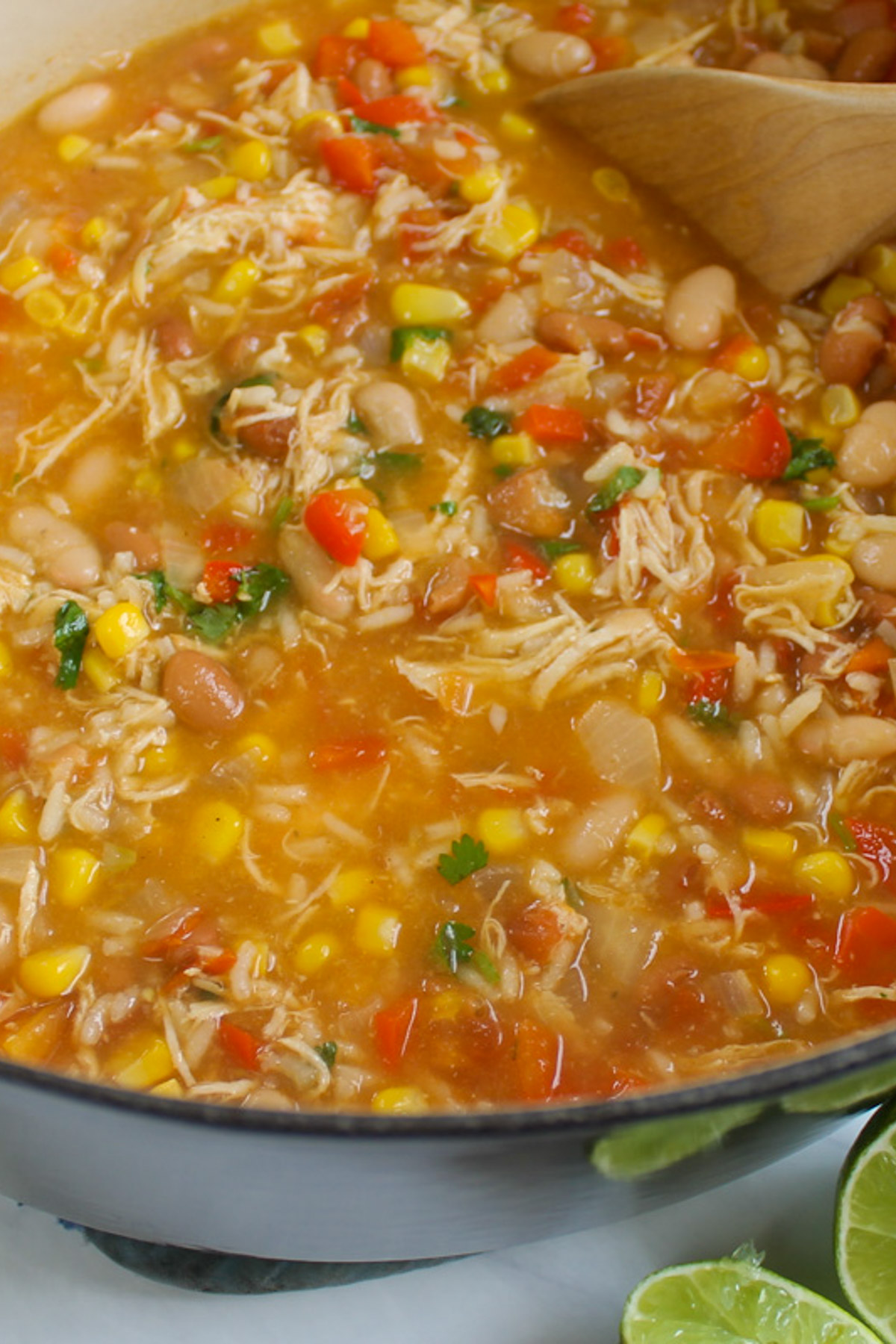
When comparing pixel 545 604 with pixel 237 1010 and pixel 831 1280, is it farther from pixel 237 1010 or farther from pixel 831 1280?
pixel 831 1280

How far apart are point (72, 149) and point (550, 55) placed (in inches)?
61.6

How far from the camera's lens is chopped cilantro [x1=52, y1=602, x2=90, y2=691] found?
154 inches

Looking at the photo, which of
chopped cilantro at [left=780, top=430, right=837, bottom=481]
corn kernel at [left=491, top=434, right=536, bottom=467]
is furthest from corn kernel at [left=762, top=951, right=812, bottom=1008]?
corn kernel at [left=491, top=434, right=536, bottom=467]

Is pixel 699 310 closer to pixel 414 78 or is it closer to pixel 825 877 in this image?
pixel 414 78

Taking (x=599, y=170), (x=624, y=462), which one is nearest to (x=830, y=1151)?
(x=624, y=462)

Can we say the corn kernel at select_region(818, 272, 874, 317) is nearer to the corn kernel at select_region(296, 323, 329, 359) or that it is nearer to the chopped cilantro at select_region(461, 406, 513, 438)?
the chopped cilantro at select_region(461, 406, 513, 438)

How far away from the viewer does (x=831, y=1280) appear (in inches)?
140

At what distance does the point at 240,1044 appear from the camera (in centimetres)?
342

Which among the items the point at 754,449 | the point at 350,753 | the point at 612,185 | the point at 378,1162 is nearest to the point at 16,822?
the point at 350,753

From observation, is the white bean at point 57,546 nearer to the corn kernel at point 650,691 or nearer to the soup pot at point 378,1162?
the corn kernel at point 650,691

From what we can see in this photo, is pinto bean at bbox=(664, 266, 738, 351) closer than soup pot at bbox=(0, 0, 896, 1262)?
No

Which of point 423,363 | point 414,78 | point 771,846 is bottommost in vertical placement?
point 771,846

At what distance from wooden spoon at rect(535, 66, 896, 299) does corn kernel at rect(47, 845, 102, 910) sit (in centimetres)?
267

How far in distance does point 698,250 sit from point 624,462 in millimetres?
997
